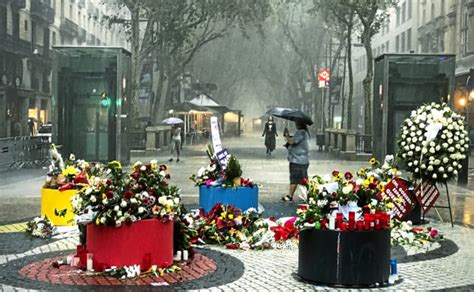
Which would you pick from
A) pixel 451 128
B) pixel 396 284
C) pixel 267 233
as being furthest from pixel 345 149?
pixel 396 284

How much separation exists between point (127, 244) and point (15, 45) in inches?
1789

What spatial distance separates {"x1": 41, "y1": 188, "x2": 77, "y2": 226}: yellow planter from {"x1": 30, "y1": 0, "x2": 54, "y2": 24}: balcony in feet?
151

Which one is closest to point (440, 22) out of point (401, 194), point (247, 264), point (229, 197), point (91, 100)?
point (91, 100)

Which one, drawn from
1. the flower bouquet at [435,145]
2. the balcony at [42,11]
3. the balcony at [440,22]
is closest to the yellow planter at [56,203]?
the flower bouquet at [435,145]

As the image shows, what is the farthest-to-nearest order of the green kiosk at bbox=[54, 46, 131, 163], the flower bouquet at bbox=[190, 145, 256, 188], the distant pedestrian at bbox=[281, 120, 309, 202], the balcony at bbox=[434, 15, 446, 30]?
the balcony at bbox=[434, 15, 446, 30] < the green kiosk at bbox=[54, 46, 131, 163] < the distant pedestrian at bbox=[281, 120, 309, 202] < the flower bouquet at bbox=[190, 145, 256, 188]

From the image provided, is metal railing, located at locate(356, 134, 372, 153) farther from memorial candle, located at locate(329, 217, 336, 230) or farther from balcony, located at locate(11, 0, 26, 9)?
balcony, located at locate(11, 0, 26, 9)

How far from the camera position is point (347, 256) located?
7191 millimetres

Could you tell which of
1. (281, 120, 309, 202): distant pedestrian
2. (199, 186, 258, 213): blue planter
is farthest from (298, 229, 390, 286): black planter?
(281, 120, 309, 202): distant pedestrian

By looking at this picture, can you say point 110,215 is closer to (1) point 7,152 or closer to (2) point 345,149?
(1) point 7,152

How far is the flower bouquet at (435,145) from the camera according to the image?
1149 cm

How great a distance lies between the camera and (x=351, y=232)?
282 inches

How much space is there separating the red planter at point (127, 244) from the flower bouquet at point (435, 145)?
5582 mm

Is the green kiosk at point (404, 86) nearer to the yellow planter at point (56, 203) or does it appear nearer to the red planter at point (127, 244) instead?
the yellow planter at point (56, 203)

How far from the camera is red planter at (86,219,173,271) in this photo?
765 cm
